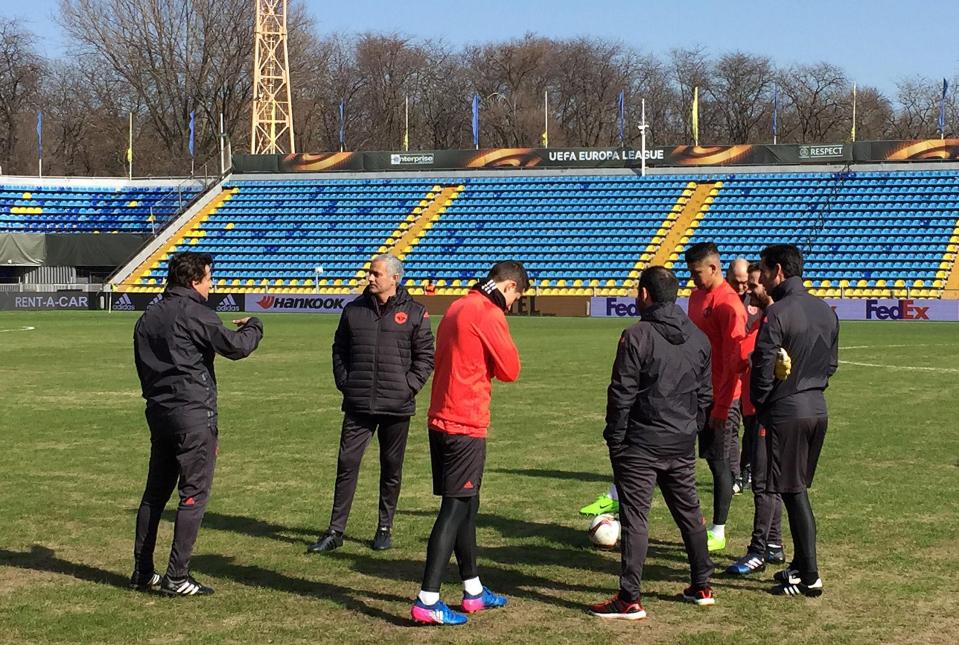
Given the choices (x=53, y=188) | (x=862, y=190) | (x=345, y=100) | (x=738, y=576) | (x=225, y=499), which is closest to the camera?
(x=738, y=576)

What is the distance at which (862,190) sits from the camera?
2453 inches

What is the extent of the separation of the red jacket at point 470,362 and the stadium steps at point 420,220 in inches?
2074

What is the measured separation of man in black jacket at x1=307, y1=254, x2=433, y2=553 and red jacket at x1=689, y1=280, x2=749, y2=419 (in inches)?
90.0

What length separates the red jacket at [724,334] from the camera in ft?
34.8

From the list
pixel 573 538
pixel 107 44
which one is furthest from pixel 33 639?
pixel 107 44

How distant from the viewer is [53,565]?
983 cm

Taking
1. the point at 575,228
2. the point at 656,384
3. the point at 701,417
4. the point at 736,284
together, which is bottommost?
the point at 701,417

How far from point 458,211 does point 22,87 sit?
47264mm

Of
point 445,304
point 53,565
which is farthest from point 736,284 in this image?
point 445,304

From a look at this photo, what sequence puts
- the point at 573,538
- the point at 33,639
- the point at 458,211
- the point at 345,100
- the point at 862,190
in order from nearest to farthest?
the point at 33,639 < the point at 573,538 < the point at 862,190 < the point at 458,211 < the point at 345,100

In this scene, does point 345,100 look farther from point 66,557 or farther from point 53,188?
point 66,557

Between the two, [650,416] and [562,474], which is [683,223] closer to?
[562,474]

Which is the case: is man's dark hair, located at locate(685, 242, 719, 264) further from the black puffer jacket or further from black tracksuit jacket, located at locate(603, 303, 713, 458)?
the black puffer jacket

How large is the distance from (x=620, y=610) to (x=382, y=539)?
2666 millimetres
